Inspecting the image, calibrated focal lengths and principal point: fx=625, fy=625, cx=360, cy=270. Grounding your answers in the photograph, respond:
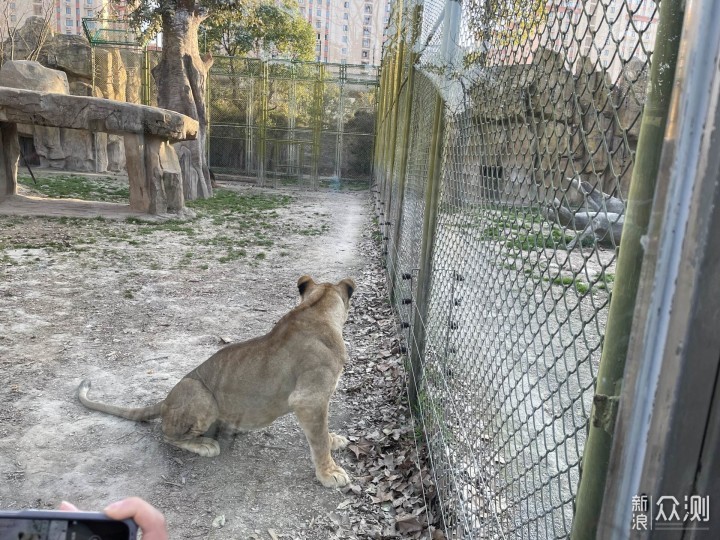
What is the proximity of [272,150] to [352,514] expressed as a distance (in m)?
19.3

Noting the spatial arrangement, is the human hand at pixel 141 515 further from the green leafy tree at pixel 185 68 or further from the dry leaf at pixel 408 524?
the green leafy tree at pixel 185 68

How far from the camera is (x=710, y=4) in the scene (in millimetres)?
770

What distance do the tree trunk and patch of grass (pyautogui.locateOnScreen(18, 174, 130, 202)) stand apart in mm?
1678

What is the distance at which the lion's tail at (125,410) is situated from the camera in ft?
12.3

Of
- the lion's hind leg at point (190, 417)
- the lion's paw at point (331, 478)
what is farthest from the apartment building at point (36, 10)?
the lion's paw at point (331, 478)

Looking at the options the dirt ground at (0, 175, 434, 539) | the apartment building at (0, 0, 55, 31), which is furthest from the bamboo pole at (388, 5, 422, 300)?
the apartment building at (0, 0, 55, 31)

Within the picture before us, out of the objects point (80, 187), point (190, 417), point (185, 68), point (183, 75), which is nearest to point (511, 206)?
point (190, 417)

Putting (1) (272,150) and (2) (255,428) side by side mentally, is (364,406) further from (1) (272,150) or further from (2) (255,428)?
(1) (272,150)

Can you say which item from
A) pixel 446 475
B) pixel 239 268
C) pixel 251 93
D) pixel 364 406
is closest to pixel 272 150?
pixel 251 93

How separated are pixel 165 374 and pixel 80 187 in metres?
13.1

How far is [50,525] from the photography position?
0.93m

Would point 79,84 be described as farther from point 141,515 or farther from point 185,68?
point 141,515

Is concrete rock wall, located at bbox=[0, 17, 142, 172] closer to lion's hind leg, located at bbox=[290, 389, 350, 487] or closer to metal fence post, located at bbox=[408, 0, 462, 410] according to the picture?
metal fence post, located at bbox=[408, 0, 462, 410]

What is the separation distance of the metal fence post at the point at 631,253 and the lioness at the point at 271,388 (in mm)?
2309
